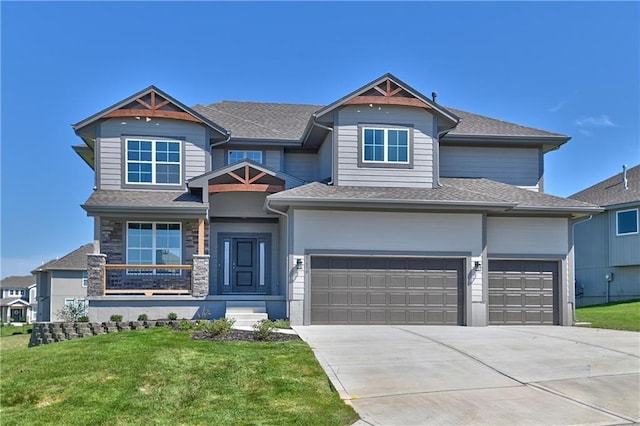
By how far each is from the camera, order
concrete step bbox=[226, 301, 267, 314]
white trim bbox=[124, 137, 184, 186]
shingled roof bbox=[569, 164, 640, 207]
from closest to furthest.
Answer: concrete step bbox=[226, 301, 267, 314]
white trim bbox=[124, 137, 184, 186]
shingled roof bbox=[569, 164, 640, 207]

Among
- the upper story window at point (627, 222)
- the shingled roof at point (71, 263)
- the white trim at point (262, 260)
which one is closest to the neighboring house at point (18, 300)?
the shingled roof at point (71, 263)

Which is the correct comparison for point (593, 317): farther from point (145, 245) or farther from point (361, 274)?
point (145, 245)

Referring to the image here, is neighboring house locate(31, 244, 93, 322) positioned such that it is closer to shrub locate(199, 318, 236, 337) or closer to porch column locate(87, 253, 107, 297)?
porch column locate(87, 253, 107, 297)

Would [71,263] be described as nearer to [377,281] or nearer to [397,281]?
[377,281]

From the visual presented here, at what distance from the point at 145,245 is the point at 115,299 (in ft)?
6.89

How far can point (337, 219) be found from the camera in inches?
639

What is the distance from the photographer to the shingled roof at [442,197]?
15766 mm

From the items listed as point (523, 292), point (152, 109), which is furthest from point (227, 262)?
point (523, 292)

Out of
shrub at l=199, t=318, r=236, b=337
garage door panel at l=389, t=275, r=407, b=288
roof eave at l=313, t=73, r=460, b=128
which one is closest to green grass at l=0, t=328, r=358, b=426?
shrub at l=199, t=318, r=236, b=337

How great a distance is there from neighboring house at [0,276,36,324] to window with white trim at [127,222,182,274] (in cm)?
5350

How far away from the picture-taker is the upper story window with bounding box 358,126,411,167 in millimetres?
17344

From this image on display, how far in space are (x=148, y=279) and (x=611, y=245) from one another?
20163 millimetres

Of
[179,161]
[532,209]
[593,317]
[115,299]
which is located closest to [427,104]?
[532,209]

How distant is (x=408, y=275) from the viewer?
1644 centimetres
